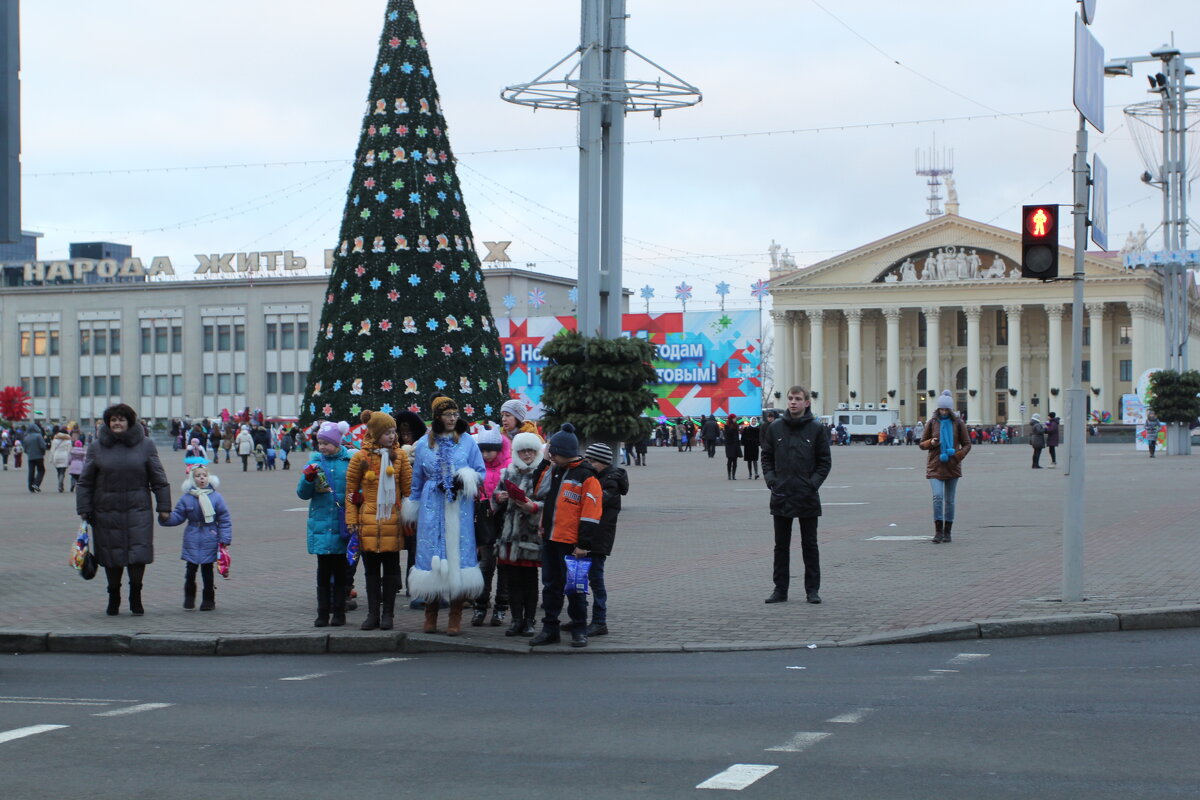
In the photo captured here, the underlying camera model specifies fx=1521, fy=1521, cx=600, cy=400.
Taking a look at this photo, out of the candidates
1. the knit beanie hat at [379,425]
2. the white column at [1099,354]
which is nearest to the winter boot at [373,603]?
the knit beanie hat at [379,425]

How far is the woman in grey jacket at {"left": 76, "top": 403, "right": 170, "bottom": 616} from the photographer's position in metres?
12.2

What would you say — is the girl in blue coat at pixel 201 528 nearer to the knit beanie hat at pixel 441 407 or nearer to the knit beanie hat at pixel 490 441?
the knit beanie hat at pixel 490 441

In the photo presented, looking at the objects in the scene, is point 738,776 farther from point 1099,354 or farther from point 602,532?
point 1099,354

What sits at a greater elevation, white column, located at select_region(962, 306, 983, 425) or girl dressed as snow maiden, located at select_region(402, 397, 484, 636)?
white column, located at select_region(962, 306, 983, 425)

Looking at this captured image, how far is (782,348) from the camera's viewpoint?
376 feet

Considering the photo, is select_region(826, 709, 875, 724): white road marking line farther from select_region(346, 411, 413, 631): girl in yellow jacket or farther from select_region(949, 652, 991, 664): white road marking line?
select_region(346, 411, 413, 631): girl in yellow jacket

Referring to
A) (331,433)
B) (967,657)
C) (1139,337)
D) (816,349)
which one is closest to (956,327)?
(816,349)

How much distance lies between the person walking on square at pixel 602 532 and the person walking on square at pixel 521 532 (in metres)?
0.42

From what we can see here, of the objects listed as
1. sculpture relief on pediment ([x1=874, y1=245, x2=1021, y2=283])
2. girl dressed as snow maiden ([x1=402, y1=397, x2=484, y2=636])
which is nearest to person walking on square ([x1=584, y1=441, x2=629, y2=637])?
girl dressed as snow maiden ([x1=402, y1=397, x2=484, y2=636])

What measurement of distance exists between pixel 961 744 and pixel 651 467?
41.0m

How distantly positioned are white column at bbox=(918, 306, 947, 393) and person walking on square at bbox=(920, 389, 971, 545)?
8995 cm

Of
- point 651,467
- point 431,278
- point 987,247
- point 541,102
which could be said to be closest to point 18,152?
point 431,278

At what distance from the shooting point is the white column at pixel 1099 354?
10338cm

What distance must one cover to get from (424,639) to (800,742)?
4.34m
